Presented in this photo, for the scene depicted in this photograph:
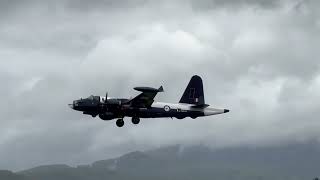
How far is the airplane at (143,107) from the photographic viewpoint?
138m

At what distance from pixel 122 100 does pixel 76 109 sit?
30.1ft

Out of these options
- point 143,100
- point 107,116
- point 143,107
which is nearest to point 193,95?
point 143,107

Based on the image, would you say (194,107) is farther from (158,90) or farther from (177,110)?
(158,90)

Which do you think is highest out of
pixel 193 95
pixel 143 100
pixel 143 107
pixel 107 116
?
pixel 193 95

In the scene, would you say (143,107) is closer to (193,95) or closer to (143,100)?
(143,100)

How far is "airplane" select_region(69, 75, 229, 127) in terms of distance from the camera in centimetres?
13850

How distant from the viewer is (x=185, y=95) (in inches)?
5832

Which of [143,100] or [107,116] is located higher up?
[143,100]

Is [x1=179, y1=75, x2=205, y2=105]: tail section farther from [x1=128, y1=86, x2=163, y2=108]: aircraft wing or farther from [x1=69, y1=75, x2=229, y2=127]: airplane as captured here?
[x1=128, y1=86, x2=163, y2=108]: aircraft wing

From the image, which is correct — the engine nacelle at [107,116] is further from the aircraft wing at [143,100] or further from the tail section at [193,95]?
the tail section at [193,95]

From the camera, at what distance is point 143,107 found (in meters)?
142

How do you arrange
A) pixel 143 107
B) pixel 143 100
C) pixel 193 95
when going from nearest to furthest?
1. pixel 143 100
2. pixel 143 107
3. pixel 193 95

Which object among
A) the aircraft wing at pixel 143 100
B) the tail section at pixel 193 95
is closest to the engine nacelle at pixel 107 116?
the aircraft wing at pixel 143 100

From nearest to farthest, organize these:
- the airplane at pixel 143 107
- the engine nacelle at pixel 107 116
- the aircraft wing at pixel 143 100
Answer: the engine nacelle at pixel 107 116 < the airplane at pixel 143 107 < the aircraft wing at pixel 143 100
